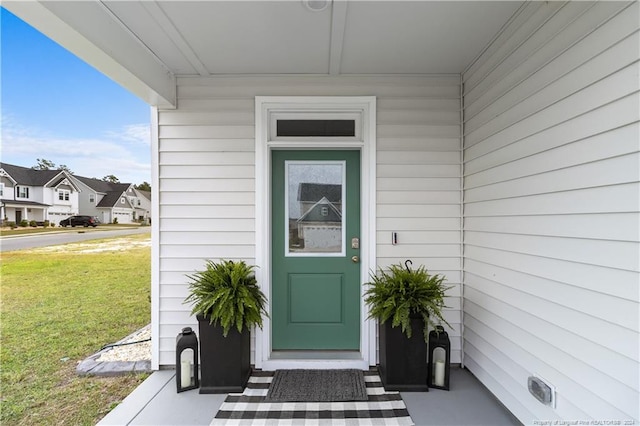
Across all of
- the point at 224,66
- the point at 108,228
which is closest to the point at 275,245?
the point at 224,66

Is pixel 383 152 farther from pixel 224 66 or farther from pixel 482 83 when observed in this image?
pixel 224 66

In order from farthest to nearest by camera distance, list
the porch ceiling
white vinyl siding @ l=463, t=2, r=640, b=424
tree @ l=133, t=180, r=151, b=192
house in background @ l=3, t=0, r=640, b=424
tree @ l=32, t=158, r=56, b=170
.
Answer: tree @ l=32, t=158, r=56, b=170
tree @ l=133, t=180, r=151, b=192
the porch ceiling
house in background @ l=3, t=0, r=640, b=424
white vinyl siding @ l=463, t=2, r=640, b=424

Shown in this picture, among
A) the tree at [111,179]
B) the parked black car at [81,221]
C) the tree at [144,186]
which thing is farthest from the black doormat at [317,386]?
the tree at [111,179]

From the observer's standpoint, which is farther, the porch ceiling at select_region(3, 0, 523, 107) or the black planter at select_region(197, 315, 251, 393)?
the black planter at select_region(197, 315, 251, 393)

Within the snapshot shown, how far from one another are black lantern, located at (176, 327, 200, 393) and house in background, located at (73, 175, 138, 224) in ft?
5.01

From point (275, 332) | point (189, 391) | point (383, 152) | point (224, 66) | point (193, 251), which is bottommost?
point (189, 391)

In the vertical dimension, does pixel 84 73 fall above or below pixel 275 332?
above

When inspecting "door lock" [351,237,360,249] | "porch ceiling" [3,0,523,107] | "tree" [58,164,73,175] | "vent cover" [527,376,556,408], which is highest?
"porch ceiling" [3,0,523,107]

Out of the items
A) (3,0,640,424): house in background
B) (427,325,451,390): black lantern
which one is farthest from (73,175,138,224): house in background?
(427,325,451,390): black lantern

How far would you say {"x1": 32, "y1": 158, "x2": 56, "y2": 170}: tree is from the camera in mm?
2963

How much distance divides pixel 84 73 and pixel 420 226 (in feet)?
12.6

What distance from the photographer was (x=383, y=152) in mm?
2742

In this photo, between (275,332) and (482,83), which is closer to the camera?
(482,83)

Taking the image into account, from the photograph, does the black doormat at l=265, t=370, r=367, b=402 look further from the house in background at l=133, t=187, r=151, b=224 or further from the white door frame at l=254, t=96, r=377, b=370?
the house in background at l=133, t=187, r=151, b=224
